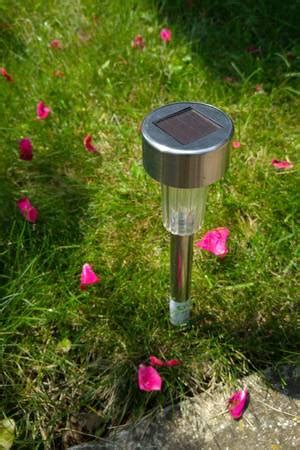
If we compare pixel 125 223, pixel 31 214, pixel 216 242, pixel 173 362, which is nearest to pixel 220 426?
pixel 173 362

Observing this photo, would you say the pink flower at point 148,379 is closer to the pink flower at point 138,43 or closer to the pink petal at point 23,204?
the pink petal at point 23,204

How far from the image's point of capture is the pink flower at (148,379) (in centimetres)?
143

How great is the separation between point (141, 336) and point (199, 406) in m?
0.28

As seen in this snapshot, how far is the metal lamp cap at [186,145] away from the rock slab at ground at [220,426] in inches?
29.5

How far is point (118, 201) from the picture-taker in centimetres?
192

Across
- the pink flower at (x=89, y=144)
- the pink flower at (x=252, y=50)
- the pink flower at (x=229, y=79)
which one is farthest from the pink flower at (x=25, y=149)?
the pink flower at (x=252, y=50)

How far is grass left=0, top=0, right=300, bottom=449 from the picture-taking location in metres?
1.50

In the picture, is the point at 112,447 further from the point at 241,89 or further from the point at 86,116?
the point at 241,89

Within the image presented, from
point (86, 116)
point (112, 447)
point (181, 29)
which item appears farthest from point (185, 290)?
point (181, 29)

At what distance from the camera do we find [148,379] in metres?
1.44

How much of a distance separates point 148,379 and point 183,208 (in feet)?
1.86

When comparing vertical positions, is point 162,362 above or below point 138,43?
below

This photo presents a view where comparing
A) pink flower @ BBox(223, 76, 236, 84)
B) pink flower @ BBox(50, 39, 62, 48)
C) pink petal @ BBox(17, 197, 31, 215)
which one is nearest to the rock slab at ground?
pink petal @ BBox(17, 197, 31, 215)

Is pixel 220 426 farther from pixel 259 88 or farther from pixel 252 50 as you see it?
pixel 252 50
